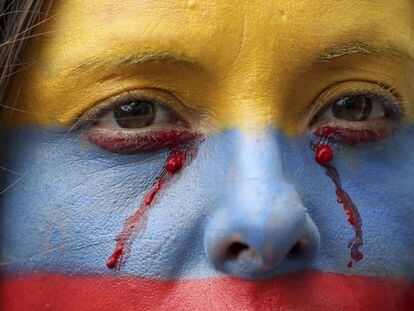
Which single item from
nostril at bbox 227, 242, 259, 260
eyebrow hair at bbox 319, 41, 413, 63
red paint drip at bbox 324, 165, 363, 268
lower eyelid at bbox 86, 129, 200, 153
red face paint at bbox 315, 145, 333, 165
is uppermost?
eyebrow hair at bbox 319, 41, 413, 63

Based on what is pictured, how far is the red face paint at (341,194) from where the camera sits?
1564mm

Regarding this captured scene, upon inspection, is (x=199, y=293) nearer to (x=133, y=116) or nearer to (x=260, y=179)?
(x=260, y=179)

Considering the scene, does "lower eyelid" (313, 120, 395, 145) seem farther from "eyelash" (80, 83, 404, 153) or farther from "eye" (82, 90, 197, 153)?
"eye" (82, 90, 197, 153)

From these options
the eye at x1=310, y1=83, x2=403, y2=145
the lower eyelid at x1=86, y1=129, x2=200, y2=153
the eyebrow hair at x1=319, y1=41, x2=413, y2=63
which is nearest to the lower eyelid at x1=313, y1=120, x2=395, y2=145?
the eye at x1=310, y1=83, x2=403, y2=145

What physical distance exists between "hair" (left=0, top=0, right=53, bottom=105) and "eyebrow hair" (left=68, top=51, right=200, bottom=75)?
0.14m

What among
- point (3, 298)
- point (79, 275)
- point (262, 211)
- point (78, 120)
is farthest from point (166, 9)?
point (3, 298)

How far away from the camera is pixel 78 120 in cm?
159

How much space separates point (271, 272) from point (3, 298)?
1.89 feet

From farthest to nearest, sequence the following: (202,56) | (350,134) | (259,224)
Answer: (350,134), (202,56), (259,224)

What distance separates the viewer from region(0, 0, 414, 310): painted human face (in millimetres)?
1477

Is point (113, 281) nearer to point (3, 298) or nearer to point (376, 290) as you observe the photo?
point (3, 298)

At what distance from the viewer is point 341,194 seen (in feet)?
5.20

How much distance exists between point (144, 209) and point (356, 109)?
1.70 ft

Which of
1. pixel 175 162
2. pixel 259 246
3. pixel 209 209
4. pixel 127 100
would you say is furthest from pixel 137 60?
pixel 259 246
